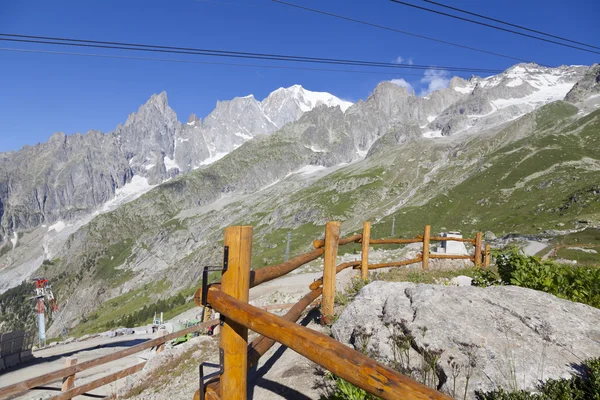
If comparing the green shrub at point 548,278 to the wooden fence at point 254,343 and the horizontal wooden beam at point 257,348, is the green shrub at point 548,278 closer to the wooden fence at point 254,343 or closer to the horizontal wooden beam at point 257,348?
the horizontal wooden beam at point 257,348

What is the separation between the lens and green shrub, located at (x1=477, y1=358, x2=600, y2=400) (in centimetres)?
344

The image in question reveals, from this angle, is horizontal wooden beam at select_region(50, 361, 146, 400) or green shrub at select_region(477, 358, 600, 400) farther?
horizontal wooden beam at select_region(50, 361, 146, 400)

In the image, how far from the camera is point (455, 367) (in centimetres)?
441

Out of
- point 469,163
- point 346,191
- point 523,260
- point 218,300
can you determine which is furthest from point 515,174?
point 218,300

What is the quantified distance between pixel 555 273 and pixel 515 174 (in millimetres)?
132878

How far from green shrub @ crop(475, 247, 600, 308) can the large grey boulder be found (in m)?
1.56

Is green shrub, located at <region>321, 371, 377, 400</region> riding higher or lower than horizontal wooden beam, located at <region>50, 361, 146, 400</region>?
higher

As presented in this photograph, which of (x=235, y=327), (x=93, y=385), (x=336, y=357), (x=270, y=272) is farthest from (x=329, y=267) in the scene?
(x=93, y=385)

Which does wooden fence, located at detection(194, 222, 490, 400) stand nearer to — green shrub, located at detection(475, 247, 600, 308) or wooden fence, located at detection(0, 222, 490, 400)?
wooden fence, located at detection(0, 222, 490, 400)

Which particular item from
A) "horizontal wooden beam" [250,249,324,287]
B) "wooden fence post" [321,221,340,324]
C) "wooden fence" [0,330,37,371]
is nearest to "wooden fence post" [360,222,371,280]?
"wooden fence post" [321,221,340,324]

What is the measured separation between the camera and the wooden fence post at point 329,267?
7.21 m

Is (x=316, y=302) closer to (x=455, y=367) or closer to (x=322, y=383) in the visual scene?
(x=322, y=383)

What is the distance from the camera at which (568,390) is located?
11.5 ft

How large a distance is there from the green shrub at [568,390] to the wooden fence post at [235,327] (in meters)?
2.79
